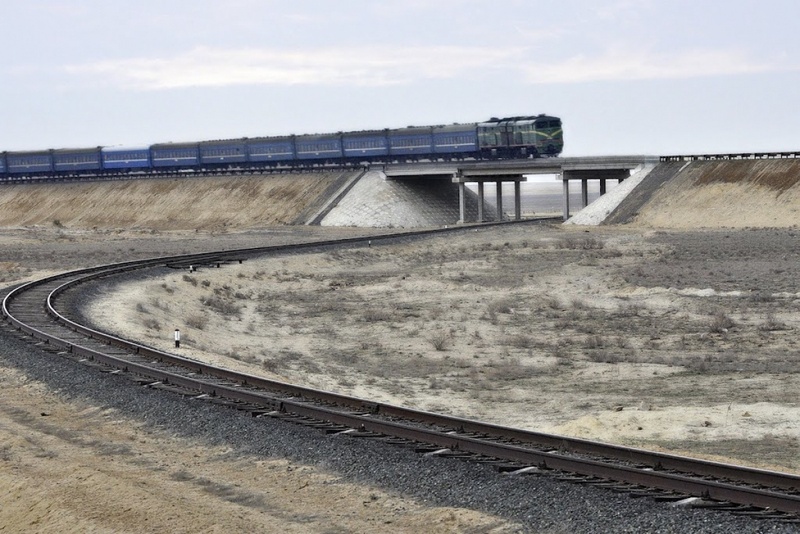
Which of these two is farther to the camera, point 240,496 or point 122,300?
point 122,300

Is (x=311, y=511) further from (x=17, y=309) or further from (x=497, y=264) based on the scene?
(x=497, y=264)

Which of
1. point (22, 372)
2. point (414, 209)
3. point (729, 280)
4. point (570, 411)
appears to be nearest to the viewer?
point (570, 411)

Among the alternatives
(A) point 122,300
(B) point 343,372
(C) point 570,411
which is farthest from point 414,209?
(C) point 570,411

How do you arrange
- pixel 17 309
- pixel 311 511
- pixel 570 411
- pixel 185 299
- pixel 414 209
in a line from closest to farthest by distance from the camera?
1. pixel 311 511
2. pixel 570 411
3. pixel 17 309
4. pixel 185 299
5. pixel 414 209

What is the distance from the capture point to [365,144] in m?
96.2

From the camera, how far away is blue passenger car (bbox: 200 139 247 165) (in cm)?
10706

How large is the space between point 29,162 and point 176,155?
2312 cm

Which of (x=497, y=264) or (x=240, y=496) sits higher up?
(x=240, y=496)

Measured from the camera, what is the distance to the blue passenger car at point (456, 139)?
8800 cm

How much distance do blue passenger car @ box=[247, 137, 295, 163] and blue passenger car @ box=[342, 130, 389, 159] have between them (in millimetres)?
6981

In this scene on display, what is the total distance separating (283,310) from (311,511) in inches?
1086

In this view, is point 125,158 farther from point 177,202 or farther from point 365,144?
point 365,144

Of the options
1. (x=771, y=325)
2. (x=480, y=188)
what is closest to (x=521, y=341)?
(x=771, y=325)

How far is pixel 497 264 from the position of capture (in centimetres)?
5438
